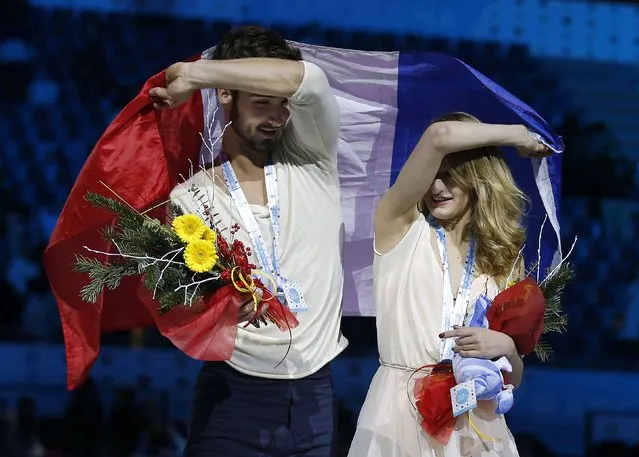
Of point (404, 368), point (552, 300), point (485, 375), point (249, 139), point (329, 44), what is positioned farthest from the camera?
point (329, 44)

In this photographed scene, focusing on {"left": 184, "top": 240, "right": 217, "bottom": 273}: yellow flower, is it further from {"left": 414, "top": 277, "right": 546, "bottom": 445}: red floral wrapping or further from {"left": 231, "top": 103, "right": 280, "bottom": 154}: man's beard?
{"left": 414, "top": 277, "right": 546, "bottom": 445}: red floral wrapping

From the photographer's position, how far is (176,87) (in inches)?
126

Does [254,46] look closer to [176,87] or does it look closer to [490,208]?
[176,87]

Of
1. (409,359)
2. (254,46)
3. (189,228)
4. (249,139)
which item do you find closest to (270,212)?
(249,139)

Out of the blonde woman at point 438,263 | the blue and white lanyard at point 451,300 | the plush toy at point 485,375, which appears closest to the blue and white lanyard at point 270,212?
the blonde woman at point 438,263

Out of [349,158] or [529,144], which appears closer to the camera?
[529,144]

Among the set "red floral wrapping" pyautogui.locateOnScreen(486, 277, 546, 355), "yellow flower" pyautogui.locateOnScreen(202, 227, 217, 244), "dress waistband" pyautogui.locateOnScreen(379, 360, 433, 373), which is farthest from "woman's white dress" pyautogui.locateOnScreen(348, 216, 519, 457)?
"yellow flower" pyautogui.locateOnScreen(202, 227, 217, 244)

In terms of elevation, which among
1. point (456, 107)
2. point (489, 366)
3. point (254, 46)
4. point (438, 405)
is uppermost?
point (254, 46)

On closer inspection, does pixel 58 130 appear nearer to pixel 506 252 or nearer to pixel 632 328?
pixel 632 328

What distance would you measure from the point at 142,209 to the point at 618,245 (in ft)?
13.1

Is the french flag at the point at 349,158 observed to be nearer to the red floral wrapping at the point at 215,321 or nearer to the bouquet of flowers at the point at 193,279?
the bouquet of flowers at the point at 193,279

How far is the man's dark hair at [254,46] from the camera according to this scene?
334cm

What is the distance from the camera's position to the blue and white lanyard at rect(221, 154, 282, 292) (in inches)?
128

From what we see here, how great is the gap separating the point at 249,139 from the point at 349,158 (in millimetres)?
481
